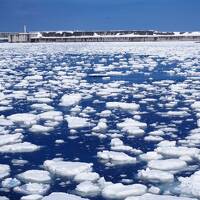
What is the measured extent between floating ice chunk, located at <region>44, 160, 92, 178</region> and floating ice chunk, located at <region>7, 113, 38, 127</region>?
292 centimetres

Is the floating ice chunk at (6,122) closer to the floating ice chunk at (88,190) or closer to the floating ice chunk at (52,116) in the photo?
the floating ice chunk at (52,116)

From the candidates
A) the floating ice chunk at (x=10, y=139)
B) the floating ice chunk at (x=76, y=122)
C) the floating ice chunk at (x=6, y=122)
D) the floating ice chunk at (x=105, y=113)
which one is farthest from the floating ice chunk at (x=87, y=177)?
the floating ice chunk at (x=105, y=113)

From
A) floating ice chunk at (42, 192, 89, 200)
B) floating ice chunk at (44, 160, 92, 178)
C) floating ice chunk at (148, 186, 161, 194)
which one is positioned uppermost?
floating ice chunk at (44, 160, 92, 178)

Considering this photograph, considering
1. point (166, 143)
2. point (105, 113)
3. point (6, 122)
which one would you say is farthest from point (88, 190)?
point (105, 113)

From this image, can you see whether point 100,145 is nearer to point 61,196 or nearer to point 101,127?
point 101,127

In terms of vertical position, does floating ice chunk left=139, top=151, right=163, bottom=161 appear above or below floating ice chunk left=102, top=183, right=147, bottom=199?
above

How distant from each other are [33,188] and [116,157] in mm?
1560

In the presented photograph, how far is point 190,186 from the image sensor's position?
18.3 ft

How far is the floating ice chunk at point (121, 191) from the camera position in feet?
17.4

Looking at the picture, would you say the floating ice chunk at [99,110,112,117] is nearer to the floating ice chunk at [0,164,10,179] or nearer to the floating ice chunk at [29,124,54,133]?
the floating ice chunk at [29,124,54,133]

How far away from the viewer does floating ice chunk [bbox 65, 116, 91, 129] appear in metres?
9.00

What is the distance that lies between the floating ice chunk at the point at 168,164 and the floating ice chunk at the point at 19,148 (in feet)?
6.39

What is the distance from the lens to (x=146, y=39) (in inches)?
4373

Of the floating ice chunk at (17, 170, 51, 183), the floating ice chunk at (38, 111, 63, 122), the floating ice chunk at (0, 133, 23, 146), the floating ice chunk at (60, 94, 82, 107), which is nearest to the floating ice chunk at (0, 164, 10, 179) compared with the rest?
the floating ice chunk at (17, 170, 51, 183)
